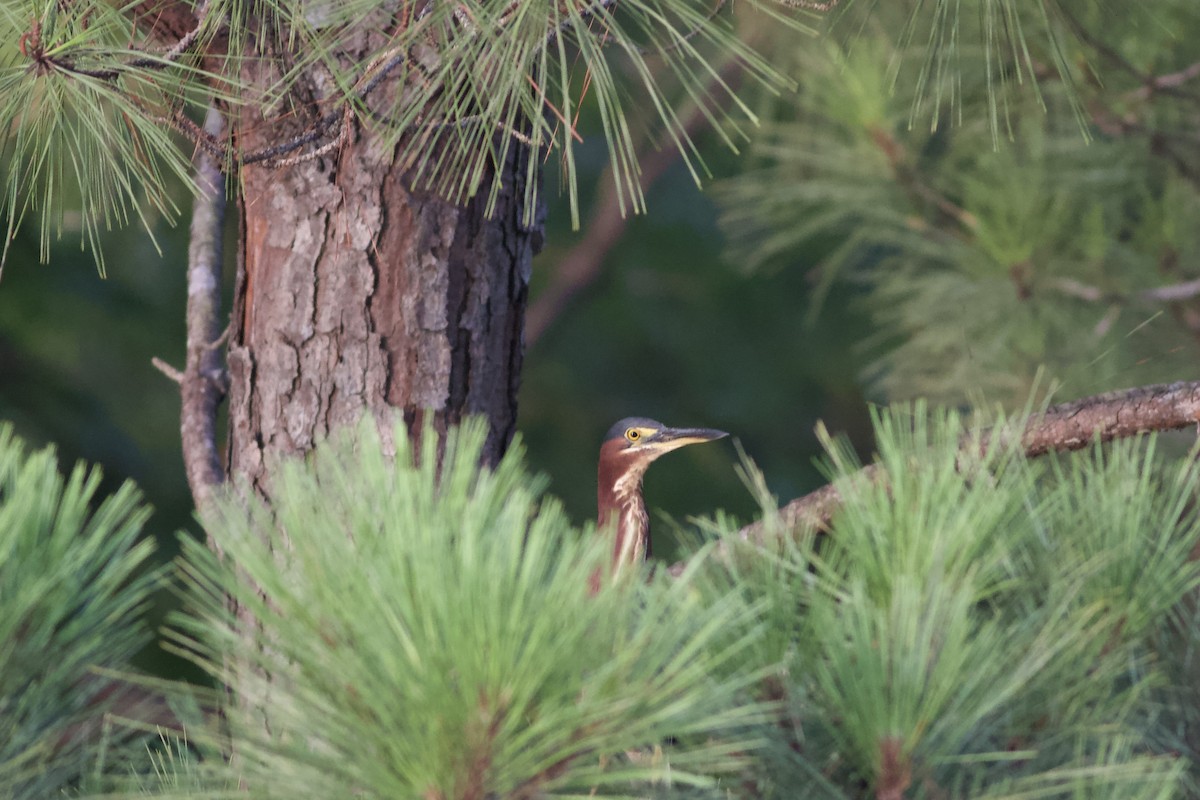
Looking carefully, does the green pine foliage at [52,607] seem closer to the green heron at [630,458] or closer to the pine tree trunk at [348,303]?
the pine tree trunk at [348,303]

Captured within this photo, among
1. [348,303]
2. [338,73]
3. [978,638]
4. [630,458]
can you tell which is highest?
[338,73]

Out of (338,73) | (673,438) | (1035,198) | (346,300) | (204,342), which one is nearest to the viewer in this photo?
(338,73)

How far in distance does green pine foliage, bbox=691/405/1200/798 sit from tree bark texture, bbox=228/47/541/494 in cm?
63

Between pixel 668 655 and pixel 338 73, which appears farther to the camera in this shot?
pixel 338 73

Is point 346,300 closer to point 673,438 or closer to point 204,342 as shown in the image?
point 204,342

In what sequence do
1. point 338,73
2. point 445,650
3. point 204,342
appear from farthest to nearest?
point 204,342 → point 338,73 → point 445,650

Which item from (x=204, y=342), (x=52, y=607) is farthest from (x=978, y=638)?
(x=204, y=342)

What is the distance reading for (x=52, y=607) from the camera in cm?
71

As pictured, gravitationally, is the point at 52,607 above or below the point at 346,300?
below

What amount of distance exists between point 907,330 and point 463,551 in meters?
2.55

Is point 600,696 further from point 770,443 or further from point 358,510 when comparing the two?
point 770,443

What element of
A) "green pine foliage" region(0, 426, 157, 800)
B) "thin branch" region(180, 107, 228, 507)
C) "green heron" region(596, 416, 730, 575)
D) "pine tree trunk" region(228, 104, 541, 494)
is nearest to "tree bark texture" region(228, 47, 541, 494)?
"pine tree trunk" region(228, 104, 541, 494)

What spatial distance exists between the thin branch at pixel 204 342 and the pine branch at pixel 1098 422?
0.74 m

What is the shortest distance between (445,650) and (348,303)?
802 millimetres
